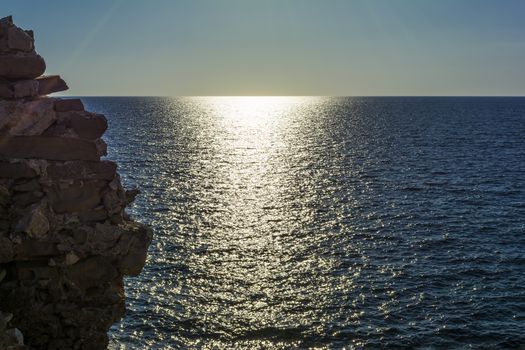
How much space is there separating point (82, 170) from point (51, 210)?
1.83 m

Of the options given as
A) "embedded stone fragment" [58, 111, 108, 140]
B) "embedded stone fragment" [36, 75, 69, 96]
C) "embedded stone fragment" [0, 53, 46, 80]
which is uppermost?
"embedded stone fragment" [0, 53, 46, 80]

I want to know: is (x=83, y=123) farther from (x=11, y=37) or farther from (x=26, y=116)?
(x=11, y=37)

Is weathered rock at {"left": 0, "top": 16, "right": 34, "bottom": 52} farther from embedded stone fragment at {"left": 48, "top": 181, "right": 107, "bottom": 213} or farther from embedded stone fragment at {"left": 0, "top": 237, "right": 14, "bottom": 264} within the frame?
embedded stone fragment at {"left": 0, "top": 237, "right": 14, "bottom": 264}

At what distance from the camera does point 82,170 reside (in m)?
19.8

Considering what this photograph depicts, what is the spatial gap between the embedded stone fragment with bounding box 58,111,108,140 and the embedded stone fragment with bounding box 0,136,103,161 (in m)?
0.41

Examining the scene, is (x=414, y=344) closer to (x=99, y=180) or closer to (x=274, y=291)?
(x=274, y=291)

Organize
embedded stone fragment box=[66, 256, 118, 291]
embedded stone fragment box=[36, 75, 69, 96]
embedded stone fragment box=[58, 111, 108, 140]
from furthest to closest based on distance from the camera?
1. embedded stone fragment box=[36, 75, 69, 96]
2. embedded stone fragment box=[66, 256, 118, 291]
3. embedded stone fragment box=[58, 111, 108, 140]

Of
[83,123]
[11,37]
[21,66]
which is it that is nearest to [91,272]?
[83,123]

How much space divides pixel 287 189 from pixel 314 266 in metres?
30.2

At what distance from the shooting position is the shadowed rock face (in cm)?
1902

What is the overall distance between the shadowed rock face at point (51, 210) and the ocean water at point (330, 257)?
39.3 ft

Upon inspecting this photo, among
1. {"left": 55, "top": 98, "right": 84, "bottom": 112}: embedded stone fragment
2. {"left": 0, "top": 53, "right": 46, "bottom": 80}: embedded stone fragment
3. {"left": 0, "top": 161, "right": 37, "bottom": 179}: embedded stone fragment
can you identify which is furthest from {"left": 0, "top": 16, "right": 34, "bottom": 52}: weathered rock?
{"left": 0, "top": 161, "right": 37, "bottom": 179}: embedded stone fragment

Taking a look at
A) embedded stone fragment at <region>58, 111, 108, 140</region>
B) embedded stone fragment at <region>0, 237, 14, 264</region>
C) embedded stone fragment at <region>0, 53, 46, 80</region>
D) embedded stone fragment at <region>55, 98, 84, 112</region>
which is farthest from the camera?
embedded stone fragment at <region>58, 111, 108, 140</region>

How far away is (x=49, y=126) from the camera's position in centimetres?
1973
